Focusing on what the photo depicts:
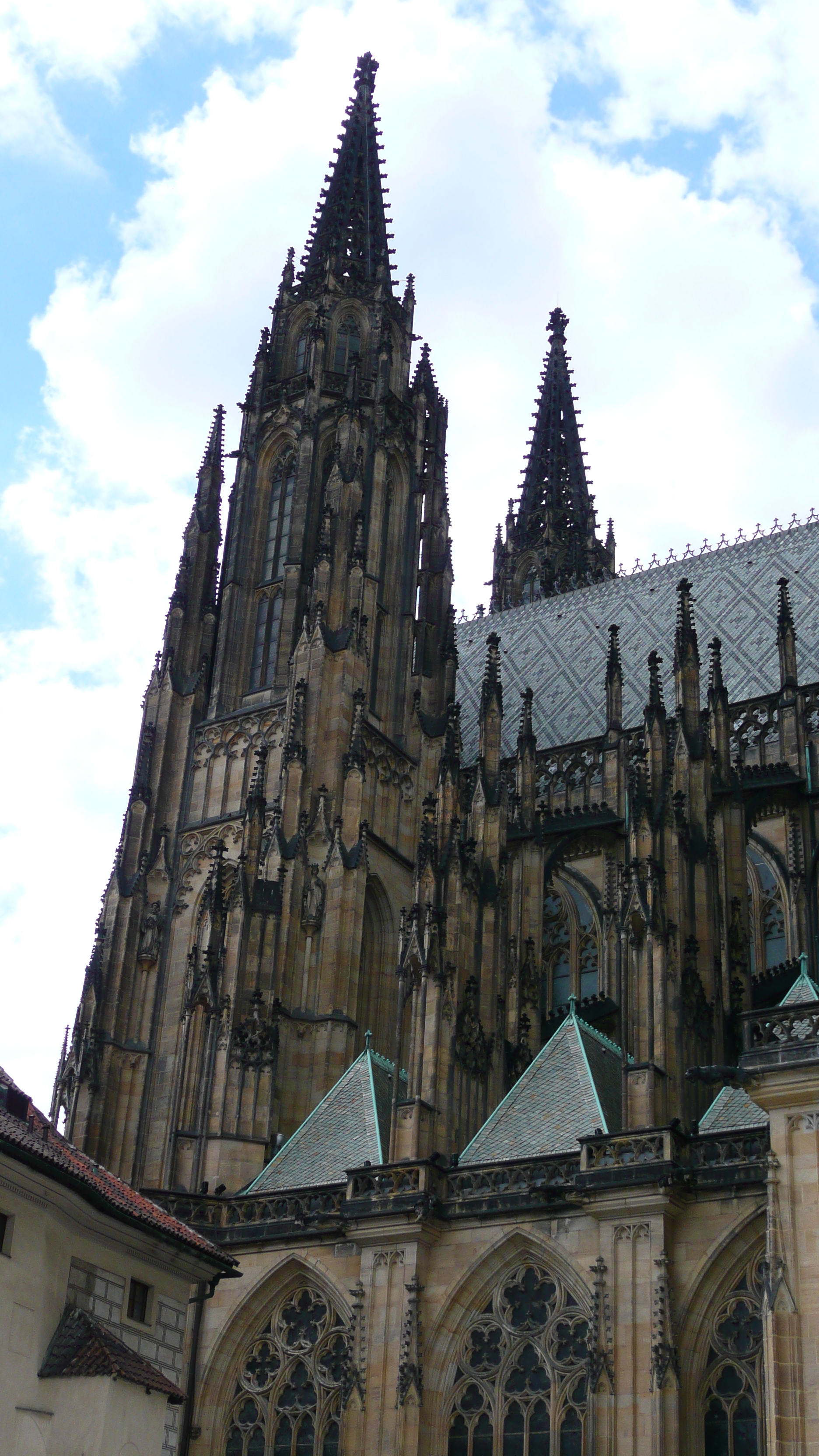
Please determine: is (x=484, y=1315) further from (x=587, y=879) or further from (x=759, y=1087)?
(x=587, y=879)

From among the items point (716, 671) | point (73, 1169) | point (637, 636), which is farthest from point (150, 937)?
point (73, 1169)

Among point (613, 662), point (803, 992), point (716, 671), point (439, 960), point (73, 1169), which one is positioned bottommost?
point (73, 1169)

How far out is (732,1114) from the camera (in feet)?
84.9

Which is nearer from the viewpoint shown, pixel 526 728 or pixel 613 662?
pixel 526 728

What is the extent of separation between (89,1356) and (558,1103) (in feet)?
33.0

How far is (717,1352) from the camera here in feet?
76.7

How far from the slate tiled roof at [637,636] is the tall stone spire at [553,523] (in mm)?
8699

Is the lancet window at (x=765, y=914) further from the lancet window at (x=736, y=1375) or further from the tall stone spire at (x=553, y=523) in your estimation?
the tall stone spire at (x=553, y=523)

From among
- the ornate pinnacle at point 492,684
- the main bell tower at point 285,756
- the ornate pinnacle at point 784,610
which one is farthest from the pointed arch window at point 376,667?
the ornate pinnacle at point 784,610

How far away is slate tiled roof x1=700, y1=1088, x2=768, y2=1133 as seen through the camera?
83.4ft

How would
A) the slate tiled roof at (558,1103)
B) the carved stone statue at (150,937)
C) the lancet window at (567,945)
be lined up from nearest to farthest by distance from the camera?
the slate tiled roof at (558,1103)
the lancet window at (567,945)
the carved stone statue at (150,937)

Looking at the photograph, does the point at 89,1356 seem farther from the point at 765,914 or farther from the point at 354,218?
the point at 354,218

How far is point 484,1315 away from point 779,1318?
6184mm

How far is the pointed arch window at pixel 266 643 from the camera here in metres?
38.9
